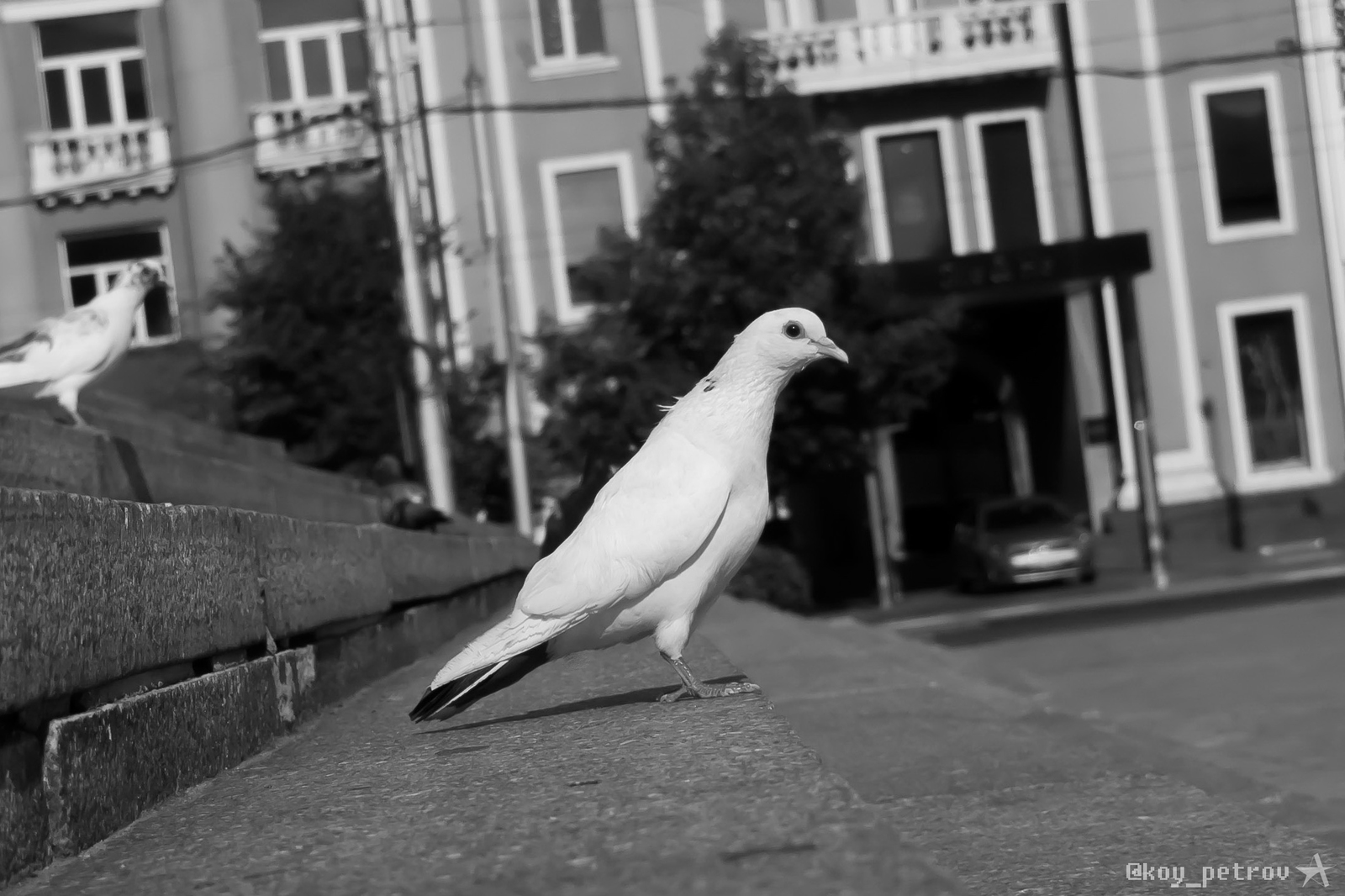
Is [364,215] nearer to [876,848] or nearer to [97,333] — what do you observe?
[97,333]

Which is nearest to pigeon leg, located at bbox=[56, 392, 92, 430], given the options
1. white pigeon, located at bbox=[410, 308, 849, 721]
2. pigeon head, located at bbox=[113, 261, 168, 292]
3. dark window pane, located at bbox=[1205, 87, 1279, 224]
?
pigeon head, located at bbox=[113, 261, 168, 292]

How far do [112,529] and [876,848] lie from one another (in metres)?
1.86

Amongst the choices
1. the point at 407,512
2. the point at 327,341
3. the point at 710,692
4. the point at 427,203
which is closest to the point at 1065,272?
the point at 427,203

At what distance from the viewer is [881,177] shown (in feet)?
90.4

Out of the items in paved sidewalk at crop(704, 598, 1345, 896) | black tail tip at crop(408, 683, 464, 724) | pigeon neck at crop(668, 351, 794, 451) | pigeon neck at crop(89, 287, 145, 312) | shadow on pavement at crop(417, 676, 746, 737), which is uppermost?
pigeon neck at crop(89, 287, 145, 312)

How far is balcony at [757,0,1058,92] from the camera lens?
A: 26500mm

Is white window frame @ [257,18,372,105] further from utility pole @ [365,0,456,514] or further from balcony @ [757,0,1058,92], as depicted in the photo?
utility pole @ [365,0,456,514]

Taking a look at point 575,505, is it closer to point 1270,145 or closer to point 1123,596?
point 1123,596

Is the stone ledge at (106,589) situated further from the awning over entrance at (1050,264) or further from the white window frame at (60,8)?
the white window frame at (60,8)

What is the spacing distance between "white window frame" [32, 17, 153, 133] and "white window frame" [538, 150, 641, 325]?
6.10m

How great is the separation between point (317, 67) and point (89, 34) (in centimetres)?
349

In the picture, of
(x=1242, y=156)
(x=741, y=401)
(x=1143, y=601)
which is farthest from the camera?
(x=1242, y=156)

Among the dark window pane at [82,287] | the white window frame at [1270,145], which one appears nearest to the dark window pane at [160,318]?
the dark window pane at [82,287]

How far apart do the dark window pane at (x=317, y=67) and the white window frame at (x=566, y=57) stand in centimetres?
312
